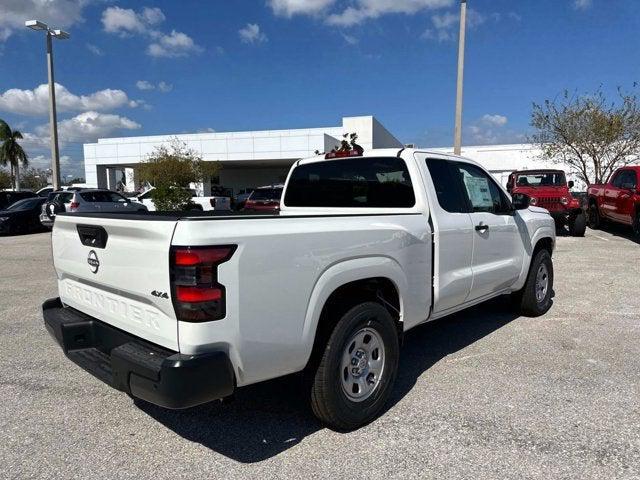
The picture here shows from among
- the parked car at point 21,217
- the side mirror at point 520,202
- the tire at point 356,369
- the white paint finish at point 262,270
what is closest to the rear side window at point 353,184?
the white paint finish at point 262,270

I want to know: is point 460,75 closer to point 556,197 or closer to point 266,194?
point 556,197

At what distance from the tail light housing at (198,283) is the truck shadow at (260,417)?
0.63m

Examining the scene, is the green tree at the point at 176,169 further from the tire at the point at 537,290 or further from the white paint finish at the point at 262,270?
the white paint finish at the point at 262,270

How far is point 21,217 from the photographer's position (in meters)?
17.9

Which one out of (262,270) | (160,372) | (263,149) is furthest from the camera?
(263,149)

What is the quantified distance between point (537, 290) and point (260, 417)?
12.8ft

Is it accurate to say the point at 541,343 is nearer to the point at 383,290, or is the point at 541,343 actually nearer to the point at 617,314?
the point at 617,314

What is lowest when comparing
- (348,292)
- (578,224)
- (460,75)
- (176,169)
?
(578,224)

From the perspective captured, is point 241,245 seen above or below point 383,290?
above

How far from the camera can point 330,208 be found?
444 centimetres

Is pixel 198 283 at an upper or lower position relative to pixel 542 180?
lower

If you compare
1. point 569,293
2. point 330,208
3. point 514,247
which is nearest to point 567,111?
point 569,293

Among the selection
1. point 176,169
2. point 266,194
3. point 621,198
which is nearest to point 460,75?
point 621,198

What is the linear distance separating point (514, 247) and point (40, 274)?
852 centimetres
